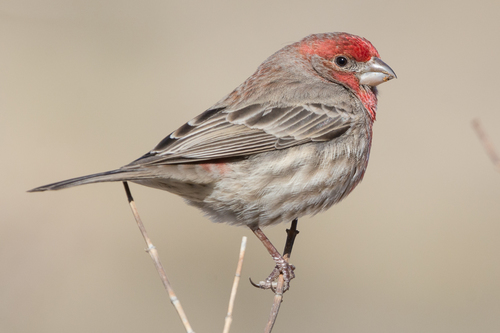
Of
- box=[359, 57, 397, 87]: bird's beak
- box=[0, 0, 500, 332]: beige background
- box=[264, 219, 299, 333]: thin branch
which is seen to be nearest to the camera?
box=[264, 219, 299, 333]: thin branch

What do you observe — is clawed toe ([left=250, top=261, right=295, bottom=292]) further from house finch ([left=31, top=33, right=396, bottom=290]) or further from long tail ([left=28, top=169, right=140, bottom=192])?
long tail ([left=28, top=169, right=140, bottom=192])

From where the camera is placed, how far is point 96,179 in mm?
3652

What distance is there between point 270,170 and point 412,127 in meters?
6.22

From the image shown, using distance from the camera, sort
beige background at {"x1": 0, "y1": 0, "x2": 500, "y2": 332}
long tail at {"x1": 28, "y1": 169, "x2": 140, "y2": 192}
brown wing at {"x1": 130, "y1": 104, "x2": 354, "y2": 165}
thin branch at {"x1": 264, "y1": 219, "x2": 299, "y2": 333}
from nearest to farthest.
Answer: thin branch at {"x1": 264, "y1": 219, "x2": 299, "y2": 333}
long tail at {"x1": 28, "y1": 169, "x2": 140, "y2": 192}
brown wing at {"x1": 130, "y1": 104, "x2": 354, "y2": 165}
beige background at {"x1": 0, "y1": 0, "x2": 500, "y2": 332}

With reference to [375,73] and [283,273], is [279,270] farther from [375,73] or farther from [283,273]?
[375,73]

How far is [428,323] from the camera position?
735cm

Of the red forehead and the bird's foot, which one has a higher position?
the red forehead

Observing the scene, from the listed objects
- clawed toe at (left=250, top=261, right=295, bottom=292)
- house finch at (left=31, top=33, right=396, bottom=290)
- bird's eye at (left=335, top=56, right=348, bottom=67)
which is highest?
bird's eye at (left=335, top=56, right=348, bottom=67)

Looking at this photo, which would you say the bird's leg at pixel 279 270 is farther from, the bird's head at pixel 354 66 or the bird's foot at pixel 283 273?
the bird's head at pixel 354 66

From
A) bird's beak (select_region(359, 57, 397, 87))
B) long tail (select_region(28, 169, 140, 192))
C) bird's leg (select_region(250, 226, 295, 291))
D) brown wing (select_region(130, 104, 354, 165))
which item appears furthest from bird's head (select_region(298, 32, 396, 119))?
long tail (select_region(28, 169, 140, 192))

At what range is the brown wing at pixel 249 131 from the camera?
427 cm

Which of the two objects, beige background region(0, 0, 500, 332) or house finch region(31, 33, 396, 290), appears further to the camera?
beige background region(0, 0, 500, 332)

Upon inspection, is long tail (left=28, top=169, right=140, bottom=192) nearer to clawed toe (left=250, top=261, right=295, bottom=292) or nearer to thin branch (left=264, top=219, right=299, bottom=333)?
thin branch (left=264, top=219, right=299, bottom=333)

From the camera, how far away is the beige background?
7215 millimetres
